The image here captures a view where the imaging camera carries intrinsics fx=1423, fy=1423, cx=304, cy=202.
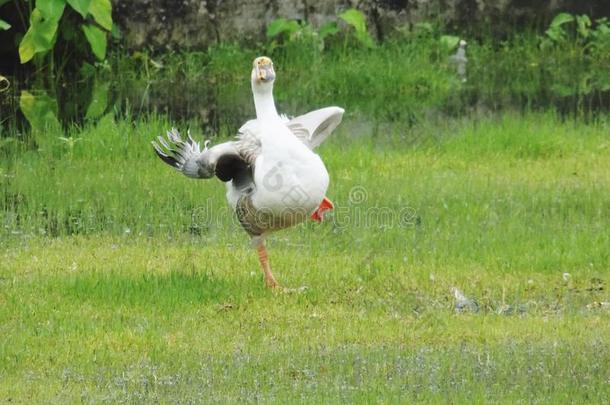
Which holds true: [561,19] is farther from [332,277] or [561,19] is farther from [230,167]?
[230,167]

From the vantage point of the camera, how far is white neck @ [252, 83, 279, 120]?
7.67m

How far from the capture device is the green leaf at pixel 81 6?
585 inches

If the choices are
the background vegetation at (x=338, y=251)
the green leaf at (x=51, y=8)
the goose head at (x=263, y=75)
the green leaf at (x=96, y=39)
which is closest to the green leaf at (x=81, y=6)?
the green leaf at (x=51, y=8)

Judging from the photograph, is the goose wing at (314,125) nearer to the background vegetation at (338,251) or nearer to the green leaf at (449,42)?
the background vegetation at (338,251)

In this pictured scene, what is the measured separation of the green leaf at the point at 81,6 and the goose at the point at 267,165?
7.08 m

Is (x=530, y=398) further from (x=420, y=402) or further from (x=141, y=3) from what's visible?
(x=141, y=3)

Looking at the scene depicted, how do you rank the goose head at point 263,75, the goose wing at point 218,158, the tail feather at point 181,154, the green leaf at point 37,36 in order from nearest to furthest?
the goose wing at point 218,158
the goose head at point 263,75
the tail feather at point 181,154
the green leaf at point 37,36

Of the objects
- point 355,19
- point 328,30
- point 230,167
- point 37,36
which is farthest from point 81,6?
point 230,167

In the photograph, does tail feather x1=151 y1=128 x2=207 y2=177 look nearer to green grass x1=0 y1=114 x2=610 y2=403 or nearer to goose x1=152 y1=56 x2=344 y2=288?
goose x1=152 y1=56 x2=344 y2=288

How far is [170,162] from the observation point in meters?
8.09

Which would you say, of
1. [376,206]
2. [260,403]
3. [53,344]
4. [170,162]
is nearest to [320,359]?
[260,403]

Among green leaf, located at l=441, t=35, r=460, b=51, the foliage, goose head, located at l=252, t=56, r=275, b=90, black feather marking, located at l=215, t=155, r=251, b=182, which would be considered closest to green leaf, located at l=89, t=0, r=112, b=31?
the foliage

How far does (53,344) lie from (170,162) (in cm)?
160

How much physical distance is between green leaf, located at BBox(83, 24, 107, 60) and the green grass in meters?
3.54
